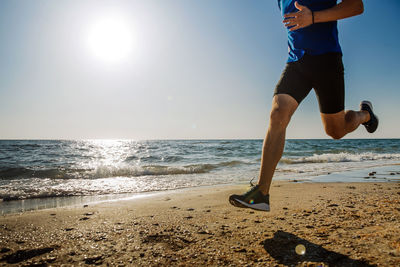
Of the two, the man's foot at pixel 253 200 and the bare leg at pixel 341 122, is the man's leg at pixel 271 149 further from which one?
the bare leg at pixel 341 122

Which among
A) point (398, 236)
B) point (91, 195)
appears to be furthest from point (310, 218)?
point (91, 195)

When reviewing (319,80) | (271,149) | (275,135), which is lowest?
(271,149)

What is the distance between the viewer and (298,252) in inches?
57.4

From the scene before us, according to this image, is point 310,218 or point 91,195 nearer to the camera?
point 310,218

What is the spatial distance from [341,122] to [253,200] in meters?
1.16

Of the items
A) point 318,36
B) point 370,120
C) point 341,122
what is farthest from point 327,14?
point 370,120

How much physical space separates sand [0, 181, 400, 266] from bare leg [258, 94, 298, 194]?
1.38 feet

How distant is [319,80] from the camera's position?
1952 mm

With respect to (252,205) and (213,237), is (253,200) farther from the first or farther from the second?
(213,237)

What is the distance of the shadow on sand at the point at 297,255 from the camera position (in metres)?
1.30

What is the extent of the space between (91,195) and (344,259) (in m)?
4.51

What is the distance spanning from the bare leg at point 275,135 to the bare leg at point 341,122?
46cm

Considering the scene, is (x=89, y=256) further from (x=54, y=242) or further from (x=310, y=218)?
(x=310, y=218)

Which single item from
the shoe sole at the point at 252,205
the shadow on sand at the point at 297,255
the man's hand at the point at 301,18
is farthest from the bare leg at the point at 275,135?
the man's hand at the point at 301,18
